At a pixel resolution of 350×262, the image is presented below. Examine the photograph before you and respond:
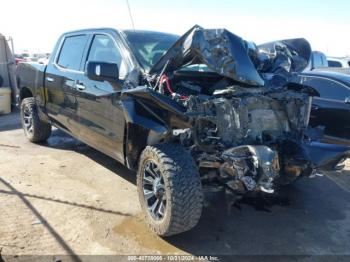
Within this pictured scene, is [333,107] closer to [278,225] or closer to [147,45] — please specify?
[278,225]

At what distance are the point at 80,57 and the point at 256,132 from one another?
8.81 ft

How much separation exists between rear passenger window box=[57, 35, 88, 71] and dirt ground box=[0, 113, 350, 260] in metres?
1.45

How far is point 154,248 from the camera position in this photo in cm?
349

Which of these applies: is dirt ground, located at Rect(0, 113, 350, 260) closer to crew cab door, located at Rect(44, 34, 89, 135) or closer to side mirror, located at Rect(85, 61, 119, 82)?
crew cab door, located at Rect(44, 34, 89, 135)

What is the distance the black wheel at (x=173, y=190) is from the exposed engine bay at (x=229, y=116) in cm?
17

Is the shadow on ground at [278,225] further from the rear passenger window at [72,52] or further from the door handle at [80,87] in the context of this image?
the rear passenger window at [72,52]

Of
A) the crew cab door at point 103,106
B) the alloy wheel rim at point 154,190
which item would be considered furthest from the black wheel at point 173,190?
the crew cab door at point 103,106

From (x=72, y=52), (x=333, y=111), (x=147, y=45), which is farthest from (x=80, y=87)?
(x=333, y=111)

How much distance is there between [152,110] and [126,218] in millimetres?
1166

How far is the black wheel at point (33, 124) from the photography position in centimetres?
671

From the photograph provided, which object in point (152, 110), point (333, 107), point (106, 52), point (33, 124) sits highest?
point (106, 52)

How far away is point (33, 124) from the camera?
678 centimetres

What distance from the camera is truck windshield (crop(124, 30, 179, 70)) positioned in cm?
430

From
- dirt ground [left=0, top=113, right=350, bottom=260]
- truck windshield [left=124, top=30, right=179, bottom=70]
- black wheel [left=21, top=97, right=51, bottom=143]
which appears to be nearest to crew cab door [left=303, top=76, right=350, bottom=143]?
dirt ground [left=0, top=113, right=350, bottom=260]
